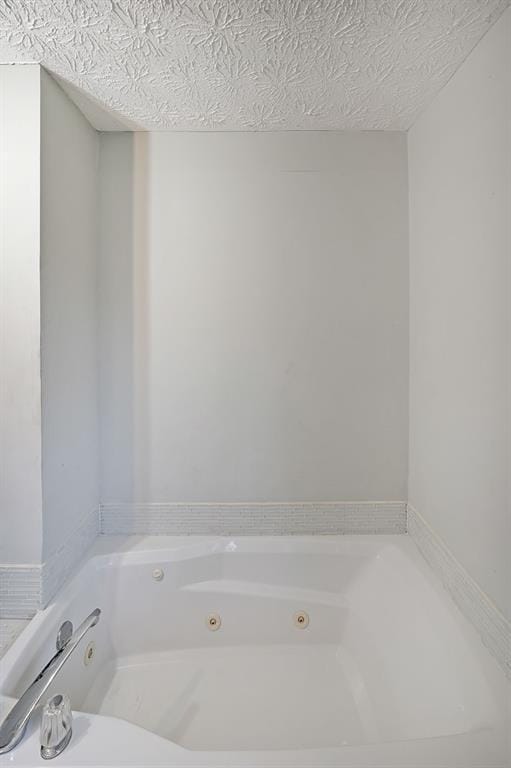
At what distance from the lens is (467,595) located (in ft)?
4.26

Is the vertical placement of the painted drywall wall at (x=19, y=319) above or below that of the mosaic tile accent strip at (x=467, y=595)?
above

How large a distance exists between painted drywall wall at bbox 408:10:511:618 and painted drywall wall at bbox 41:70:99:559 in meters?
1.34

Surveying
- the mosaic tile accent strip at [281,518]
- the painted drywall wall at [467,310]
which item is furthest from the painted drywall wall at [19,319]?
the painted drywall wall at [467,310]

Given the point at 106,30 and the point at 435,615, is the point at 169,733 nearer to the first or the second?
the point at 435,615

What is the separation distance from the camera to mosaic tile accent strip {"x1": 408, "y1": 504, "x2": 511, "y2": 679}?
1.11m

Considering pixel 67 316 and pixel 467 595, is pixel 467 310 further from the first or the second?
pixel 67 316

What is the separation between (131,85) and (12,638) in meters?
1.84

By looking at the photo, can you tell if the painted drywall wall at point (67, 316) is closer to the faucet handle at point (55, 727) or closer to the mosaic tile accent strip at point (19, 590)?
the mosaic tile accent strip at point (19, 590)

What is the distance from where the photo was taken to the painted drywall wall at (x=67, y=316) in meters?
1.41

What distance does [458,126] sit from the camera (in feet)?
4.48

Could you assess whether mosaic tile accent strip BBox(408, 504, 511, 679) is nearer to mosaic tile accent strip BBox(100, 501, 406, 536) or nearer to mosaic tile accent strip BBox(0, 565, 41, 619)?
mosaic tile accent strip BBox(100, 501, 406, 536)

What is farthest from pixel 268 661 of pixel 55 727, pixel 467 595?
pixel 55 727

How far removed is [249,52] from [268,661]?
2147 mm

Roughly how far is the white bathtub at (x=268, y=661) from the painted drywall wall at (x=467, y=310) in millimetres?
283
